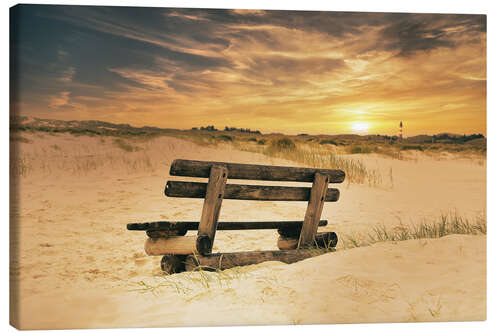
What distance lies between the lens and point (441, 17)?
19.4ft

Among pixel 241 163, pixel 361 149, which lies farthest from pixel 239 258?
pixel 361 149

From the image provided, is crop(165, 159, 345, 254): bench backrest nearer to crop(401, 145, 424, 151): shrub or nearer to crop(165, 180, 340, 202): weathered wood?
crop(165, 180, 340, 202): weathered wood

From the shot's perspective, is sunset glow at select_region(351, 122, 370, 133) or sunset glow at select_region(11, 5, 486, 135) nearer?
sunset glow at select_region(11, 5, 486, 135)

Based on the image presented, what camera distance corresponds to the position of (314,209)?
17.5 feet

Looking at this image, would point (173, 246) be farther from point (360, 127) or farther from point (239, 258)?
point (360, 127)

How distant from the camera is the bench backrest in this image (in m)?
4.49

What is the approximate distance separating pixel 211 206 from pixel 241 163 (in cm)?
137

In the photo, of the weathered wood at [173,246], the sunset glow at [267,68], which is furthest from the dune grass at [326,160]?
the weathered wood at [173,246]

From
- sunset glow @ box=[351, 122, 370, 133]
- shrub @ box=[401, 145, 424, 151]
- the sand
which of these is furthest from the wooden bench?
shrub @ box=[401, 145, 424, 151]

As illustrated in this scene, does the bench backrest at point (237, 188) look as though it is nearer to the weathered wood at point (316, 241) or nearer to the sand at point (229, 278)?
the weathered wood at point (316, 241)

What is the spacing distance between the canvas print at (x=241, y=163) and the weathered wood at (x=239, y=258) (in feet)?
0.06

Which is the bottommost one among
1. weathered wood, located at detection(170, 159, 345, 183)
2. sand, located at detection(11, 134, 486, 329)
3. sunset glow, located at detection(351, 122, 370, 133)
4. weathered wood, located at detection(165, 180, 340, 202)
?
sand, located at detection(11, 134, 486, 329)

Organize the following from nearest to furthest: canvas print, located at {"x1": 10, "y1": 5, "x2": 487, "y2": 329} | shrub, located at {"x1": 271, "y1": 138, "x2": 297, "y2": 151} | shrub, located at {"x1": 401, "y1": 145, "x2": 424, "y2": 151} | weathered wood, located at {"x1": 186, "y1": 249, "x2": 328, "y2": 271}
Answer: canvas print, located at {"x1": 10, "y1": 5, "x2": 487, "y2": 329}, weathered wood, located at {"x1": 186, "y1": 249, "x2": 328, "y2": 271}, shrub, located at {"x1": 401, "y1": 145, "x2": 424, "y2": 151}, shrub, located at {"x1": 271, "y1": 138, "x2": 297, "y2": 151}

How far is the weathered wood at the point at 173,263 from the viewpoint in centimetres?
482
